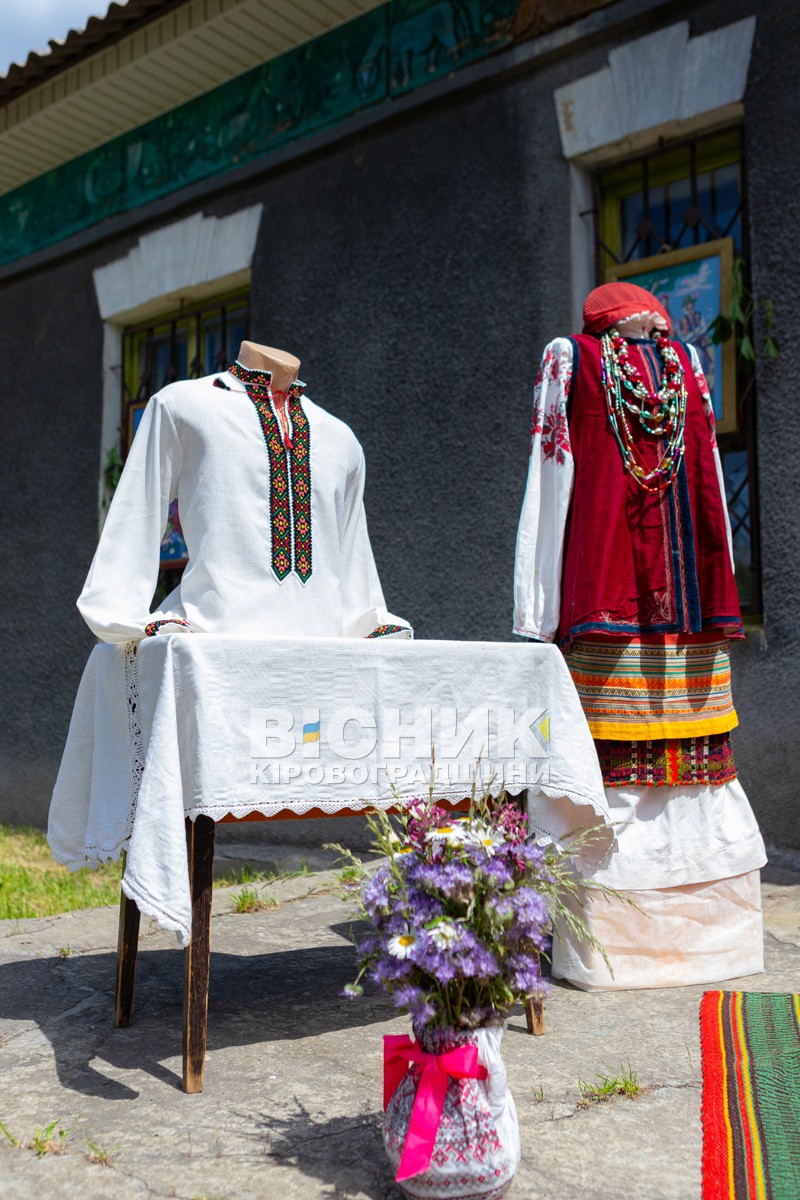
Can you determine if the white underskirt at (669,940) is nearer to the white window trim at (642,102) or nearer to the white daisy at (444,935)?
the white daisy at (444,935)

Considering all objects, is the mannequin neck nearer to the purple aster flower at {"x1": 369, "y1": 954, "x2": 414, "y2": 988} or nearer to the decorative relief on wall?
the purple aster flower at {"x1": 369, "y1": 954, "x2": 414, "y2": 988}

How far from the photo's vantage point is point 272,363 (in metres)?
2.91

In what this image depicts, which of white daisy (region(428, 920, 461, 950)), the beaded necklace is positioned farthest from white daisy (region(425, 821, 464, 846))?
the beaded necklace

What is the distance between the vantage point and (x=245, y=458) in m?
2.78

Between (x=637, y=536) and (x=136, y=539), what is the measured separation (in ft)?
4.48

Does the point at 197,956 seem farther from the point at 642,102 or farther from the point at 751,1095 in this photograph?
the point at 642,102

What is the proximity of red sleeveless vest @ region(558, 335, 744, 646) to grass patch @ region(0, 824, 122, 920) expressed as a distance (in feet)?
6.31

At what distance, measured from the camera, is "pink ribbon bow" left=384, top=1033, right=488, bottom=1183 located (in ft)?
5.78

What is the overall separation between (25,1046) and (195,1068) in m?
0.53

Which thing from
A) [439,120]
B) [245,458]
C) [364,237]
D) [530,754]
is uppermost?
[439,120]

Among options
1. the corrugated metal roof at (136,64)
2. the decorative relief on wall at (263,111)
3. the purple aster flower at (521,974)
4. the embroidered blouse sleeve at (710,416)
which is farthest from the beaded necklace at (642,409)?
the corrugated metal roof at (136,64)

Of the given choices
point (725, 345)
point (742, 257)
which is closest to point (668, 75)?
point (742, 257)

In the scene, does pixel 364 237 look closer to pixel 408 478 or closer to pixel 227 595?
pixel 408 478

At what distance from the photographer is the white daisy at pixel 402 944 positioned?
1811 mm
